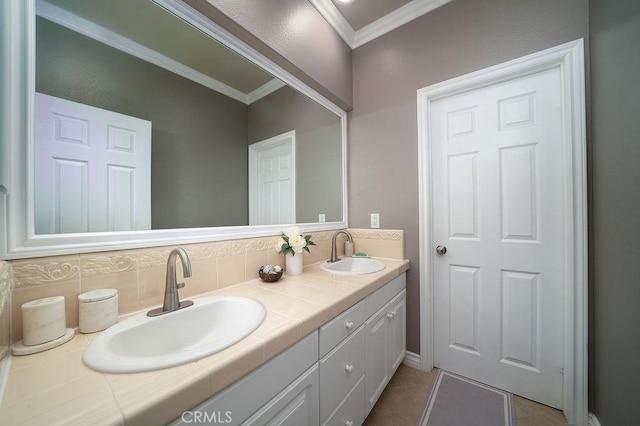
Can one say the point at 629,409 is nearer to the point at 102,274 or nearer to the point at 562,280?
the point at 562,280

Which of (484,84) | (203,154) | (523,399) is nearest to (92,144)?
(203,154)

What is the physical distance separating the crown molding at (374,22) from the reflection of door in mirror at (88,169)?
143 centimetres

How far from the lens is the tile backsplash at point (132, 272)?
642 millimetres

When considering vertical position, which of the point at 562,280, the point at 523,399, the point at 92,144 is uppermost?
the point at 92,144

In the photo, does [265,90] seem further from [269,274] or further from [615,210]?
[615,210]

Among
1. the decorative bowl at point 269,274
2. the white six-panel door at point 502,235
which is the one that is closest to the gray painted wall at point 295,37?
the white six-panel door at point 502,235

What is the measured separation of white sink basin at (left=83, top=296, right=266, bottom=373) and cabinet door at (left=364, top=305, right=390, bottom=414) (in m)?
0.66

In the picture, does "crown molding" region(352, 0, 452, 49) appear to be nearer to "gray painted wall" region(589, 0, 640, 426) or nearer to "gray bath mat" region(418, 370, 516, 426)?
"gray painted wall" region(589, 0, 640, 426)

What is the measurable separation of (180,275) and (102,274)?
25 centimetres

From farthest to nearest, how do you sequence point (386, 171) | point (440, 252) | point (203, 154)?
point (386, 171) < point (440, 252) < point (203, 154)

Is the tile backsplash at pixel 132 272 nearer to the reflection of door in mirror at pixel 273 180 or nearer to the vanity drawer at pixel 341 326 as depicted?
the reflection of door in mirror at pixel 273 180

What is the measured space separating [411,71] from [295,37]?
0.89 metres

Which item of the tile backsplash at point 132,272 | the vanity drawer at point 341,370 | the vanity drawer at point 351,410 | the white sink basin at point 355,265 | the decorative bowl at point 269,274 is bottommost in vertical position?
the vanity drawer at point 351,410

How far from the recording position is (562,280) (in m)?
1.25
